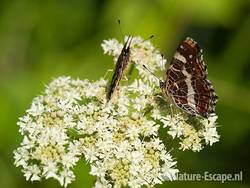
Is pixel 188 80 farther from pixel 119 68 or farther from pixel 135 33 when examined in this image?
pixel 135 33

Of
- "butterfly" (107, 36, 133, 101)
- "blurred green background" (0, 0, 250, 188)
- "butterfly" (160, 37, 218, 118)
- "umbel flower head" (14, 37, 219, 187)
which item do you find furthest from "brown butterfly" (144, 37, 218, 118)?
"blurred green background" (0, 0, 250, 188)

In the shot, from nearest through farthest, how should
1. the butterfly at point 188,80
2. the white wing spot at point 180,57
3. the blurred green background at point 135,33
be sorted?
1. the butterfly at point 188,80
2. the white wing spot at point 180,57
3. the blurred green background at point 135,33

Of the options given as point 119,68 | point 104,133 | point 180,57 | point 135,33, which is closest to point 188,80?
point 180,57

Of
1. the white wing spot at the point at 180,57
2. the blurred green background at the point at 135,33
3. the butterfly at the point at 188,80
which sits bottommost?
the butterfly at the point at 188,80

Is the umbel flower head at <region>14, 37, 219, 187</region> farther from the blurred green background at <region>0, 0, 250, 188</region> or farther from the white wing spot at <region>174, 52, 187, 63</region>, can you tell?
the blurred green background at <region>0, 0, 250, 188</region>

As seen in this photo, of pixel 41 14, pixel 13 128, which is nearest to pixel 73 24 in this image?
pixel 41 14

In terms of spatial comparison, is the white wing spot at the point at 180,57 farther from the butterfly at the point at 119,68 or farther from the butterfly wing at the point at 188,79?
the butterfly at the point at 119,68

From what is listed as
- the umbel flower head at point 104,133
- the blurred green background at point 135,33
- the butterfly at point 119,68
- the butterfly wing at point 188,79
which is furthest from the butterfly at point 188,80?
the blurred green background at point 135,33
